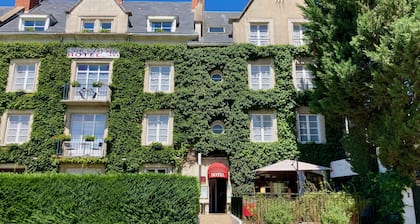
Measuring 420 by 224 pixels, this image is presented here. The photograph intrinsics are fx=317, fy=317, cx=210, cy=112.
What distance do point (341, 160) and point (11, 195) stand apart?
17342 millimetres

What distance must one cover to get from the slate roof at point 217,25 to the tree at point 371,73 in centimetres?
868

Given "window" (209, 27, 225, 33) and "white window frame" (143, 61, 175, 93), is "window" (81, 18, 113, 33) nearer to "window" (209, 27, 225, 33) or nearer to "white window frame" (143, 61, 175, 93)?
"white window frame" (143, 61, 175, 93)

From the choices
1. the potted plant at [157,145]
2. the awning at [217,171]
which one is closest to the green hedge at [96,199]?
the awning at [217,171]

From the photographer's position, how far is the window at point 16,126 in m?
21.5

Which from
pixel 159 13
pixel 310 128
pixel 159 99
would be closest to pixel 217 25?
pixel 159 13

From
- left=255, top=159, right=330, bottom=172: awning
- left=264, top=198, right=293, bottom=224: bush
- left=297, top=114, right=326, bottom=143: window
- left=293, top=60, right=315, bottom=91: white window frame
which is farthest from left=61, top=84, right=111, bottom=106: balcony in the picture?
left=264, top=198, right=293, bottom=224: bush

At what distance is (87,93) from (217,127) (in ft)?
30.9

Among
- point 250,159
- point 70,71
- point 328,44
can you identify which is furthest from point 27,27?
point 328,44

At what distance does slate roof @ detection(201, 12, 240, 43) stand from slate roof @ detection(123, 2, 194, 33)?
137 cm

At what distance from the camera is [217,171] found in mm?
20250

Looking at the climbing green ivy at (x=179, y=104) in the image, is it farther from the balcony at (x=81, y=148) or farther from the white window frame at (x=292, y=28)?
the white window frame at (x=292, y=28)

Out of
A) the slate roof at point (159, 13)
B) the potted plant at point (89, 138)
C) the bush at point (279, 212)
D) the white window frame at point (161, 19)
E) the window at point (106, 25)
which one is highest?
the slate roof at point (159, 13)

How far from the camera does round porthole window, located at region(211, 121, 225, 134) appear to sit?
22.1 meters

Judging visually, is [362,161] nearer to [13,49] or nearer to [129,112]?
[129,112]
